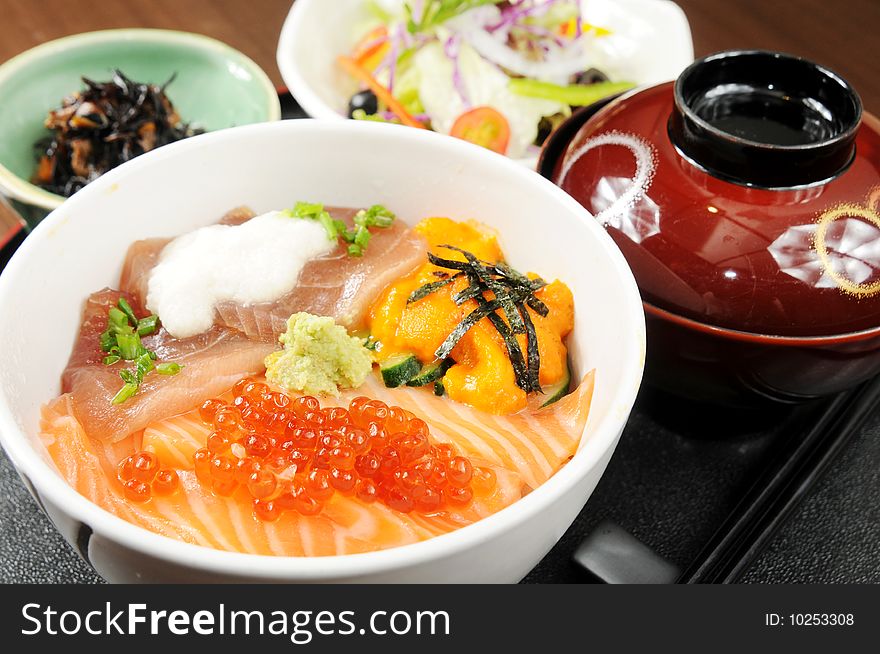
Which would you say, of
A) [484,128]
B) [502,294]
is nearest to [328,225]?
[502,294]

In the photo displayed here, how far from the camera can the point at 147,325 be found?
4.75 ft

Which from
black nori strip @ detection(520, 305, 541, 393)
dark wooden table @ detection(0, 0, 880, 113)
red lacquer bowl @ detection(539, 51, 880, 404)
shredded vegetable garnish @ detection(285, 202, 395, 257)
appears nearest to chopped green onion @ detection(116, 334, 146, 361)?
shredded vegetable garnish @ detection(285, 202, 395, 257)

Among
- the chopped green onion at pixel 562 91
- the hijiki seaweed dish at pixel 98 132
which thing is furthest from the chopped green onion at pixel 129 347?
the chopped green onion at pixel 562 91

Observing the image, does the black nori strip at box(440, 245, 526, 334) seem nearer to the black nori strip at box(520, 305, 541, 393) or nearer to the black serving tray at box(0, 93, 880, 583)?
the black nori strip at box(520, 305, 541, 393)

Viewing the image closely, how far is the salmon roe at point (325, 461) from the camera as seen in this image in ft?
3.80

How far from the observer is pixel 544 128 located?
98.5 inches

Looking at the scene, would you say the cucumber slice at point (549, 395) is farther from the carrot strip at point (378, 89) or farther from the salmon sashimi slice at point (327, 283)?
the carrot strip at point (378, 89)

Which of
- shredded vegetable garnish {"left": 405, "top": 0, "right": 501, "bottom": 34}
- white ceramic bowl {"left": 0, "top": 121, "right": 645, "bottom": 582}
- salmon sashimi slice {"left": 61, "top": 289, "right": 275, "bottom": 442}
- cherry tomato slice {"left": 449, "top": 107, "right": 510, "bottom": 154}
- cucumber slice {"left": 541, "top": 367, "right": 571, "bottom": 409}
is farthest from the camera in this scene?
shredded vegetable garnish {"left": 405, "top": 0, "right": 501, "bottom": 34}

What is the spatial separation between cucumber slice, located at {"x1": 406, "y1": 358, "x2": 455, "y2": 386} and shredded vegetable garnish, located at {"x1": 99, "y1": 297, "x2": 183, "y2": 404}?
1.22 feet

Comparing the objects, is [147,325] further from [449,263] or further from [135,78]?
[135,78]

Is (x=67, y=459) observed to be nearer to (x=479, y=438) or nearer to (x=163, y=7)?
(x=479, y=438)

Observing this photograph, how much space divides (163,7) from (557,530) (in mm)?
2574

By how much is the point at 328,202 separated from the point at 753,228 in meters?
0.77

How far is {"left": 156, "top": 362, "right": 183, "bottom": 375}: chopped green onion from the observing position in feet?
4.44
